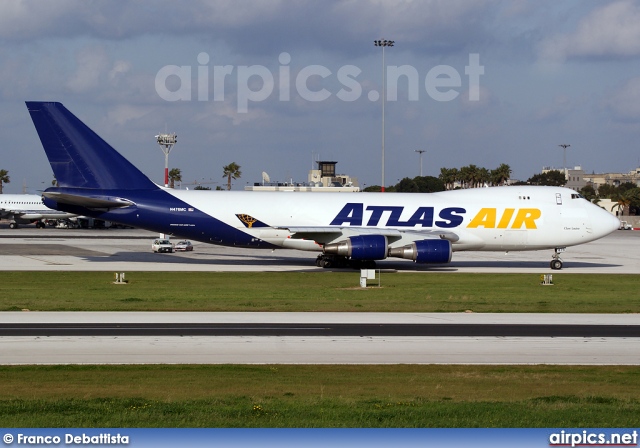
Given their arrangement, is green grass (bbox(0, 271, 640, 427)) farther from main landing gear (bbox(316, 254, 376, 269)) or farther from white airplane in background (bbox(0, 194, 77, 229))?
white airplane in background (bbox(0, 194, 77, 229))

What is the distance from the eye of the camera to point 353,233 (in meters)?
49.4

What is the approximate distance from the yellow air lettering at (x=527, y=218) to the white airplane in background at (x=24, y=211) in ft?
259

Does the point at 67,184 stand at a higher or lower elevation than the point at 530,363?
higher

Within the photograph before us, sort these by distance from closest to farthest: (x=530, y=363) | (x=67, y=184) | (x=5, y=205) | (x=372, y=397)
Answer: (x=372, y=397) → (x=530, y=363) → (x=67, y=184) → (x=5, y=205)

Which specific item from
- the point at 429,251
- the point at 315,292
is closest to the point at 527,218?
the point at 429,251

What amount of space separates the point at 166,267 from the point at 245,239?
5.21 m

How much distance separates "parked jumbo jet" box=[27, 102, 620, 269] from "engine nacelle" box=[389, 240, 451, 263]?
362 millimetres

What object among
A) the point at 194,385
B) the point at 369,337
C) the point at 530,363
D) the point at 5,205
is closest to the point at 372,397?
the point at 194,385

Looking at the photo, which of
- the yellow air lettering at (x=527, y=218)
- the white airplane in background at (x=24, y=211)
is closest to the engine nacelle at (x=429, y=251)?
the yellow air lettering at (x=527, y=218)

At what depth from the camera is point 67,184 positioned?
4997 centimetres

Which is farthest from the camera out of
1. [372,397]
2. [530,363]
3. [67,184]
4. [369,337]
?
[67,184]

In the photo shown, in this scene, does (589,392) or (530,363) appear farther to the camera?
(530,363)

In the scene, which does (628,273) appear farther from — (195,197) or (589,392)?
(589,392)

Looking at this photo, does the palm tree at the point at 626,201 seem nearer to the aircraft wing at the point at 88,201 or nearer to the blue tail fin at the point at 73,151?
the blue tail fin at the point at 73,151
